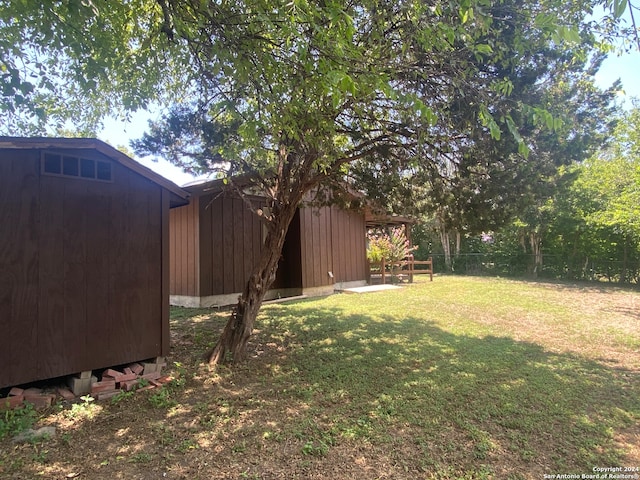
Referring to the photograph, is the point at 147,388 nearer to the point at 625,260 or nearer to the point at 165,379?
the point at 165,379

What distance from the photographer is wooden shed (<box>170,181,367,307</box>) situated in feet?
27.1

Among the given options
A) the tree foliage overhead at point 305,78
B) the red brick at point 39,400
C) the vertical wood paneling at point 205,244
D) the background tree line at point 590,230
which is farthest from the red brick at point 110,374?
the background tree line at point 590,230

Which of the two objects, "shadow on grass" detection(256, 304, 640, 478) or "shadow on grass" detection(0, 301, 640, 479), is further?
"shadow on grass" detection(256, 304, 640, 478)

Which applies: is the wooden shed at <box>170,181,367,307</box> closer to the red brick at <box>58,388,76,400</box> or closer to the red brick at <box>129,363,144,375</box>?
the red brick at <box>129,363,144,375</box>

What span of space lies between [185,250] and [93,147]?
511 cm

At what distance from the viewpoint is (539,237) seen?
1573 cm

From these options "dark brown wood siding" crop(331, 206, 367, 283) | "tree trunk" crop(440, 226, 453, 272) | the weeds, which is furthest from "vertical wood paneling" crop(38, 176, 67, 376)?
"tree trunk" crop(440, 226, 453, 272)

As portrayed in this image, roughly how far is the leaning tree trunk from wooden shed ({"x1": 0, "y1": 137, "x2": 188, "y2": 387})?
75 cm

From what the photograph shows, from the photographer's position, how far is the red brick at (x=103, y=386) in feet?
11.9

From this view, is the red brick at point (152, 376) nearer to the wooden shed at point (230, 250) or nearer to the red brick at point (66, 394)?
the red brick at point (66, 394)

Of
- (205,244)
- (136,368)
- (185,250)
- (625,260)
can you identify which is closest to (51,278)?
(136,368)

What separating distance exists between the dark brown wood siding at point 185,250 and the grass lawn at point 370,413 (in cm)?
A: 221

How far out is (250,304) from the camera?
482 cm

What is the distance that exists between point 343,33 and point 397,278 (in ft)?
40.5
